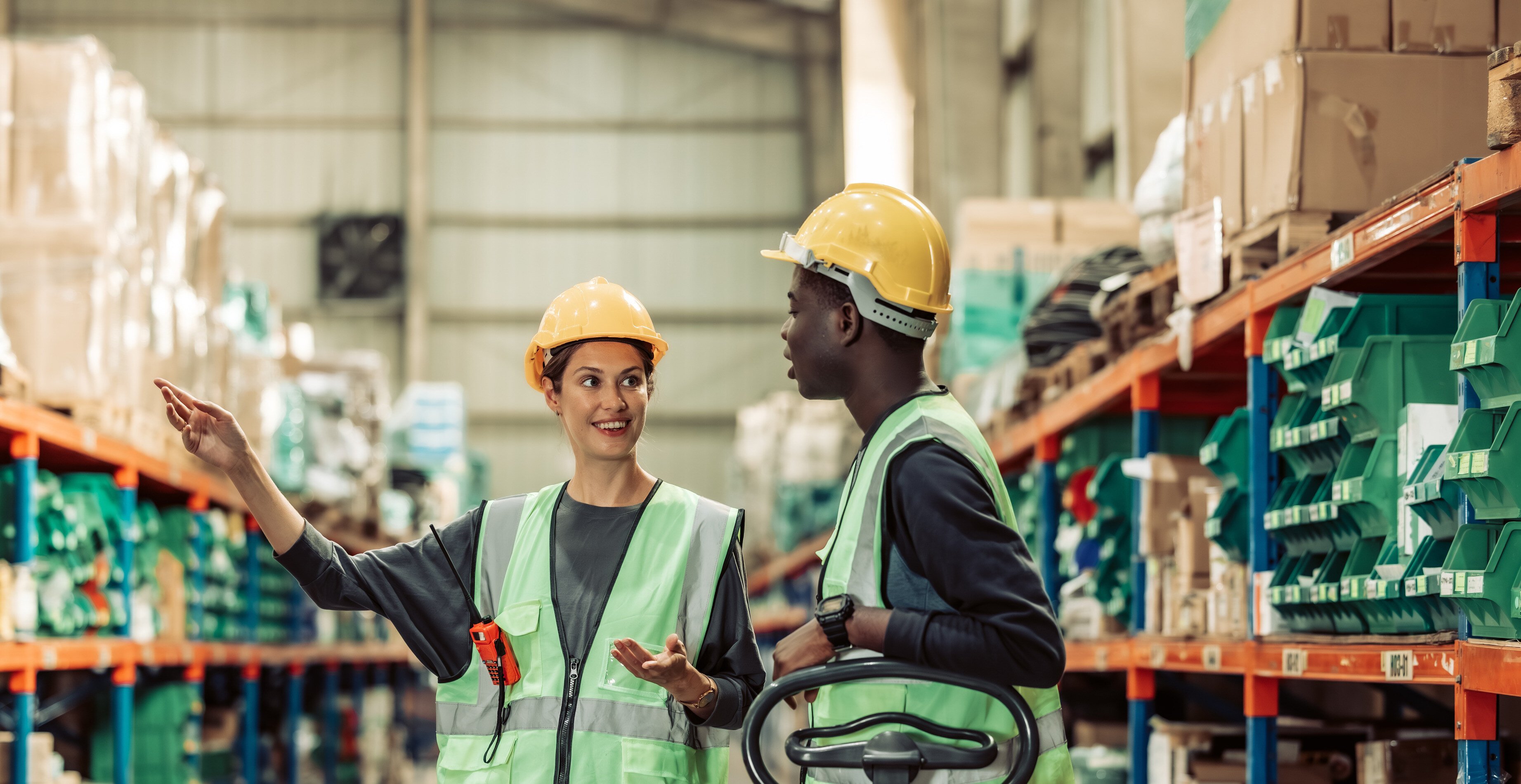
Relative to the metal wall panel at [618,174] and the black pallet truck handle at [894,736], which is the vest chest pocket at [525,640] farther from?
the metal wall panel at [618,174]

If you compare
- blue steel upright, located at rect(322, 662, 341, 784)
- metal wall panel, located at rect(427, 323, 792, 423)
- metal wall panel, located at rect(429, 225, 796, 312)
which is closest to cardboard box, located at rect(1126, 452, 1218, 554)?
blue steel upright, located at rect(322, 662, 341, 784)

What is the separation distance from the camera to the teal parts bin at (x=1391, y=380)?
13.4 ft

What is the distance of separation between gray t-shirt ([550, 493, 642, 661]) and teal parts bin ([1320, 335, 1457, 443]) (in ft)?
6.32

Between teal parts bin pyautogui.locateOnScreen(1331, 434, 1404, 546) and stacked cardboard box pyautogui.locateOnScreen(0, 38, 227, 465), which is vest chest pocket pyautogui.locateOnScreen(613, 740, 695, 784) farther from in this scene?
stacked cardboard box pyautogui.locateOnScreen(0, 38, 227, 465)

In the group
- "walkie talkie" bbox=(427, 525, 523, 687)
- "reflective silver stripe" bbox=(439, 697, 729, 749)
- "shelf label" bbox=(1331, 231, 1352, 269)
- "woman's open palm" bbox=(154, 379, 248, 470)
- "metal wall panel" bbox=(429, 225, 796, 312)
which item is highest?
"metal wall panel" bbox=(429, 225, 796, 312)

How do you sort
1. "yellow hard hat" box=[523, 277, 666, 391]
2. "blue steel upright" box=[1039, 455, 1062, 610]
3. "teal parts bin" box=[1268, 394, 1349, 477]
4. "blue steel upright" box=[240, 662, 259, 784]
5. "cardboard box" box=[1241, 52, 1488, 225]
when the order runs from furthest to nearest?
"blue steel upright" box=[240, 662, 259, 784] < "blue steel upright" box=[1039, 455, 1062, 610] < "cardboard box" box=[1241, 52, 1488, 225] < "teal parts bin" box=[1268, 394, 1349, 477] < "yellow hard hat" box=[523, 277, 666, 391]

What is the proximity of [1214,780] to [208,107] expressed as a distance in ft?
67.6

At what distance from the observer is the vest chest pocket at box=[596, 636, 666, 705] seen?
3.26 metres

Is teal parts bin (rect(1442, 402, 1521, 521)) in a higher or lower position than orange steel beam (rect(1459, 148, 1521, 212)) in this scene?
lower

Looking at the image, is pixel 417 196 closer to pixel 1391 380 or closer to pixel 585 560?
pixel 1391 380

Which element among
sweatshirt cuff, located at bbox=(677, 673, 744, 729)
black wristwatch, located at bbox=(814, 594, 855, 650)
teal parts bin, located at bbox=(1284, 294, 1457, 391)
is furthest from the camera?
teal parts bin, located at bbox=(1284, 294, 1457, 391)

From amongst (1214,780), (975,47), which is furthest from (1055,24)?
(1214,780)

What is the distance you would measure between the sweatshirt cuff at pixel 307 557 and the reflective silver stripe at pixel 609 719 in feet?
1.58

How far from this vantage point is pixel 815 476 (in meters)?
17.7
